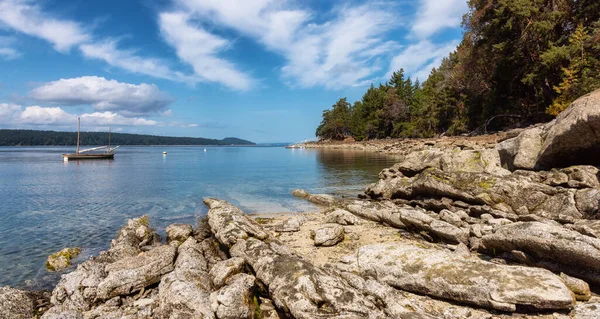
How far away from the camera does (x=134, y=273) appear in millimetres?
9742

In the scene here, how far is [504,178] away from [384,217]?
19.8ft

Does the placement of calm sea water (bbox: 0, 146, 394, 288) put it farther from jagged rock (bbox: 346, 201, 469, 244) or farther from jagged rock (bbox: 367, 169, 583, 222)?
jagged rock (bbox: 367, 169, 583, 222)

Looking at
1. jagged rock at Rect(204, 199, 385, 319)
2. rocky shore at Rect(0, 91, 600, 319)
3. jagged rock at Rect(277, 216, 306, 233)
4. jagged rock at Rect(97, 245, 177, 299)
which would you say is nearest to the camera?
jagged rock at Rect(204, 199, 385, 319)

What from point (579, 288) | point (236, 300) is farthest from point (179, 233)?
point (579, 288)

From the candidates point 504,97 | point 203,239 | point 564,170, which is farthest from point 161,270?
point 504,97

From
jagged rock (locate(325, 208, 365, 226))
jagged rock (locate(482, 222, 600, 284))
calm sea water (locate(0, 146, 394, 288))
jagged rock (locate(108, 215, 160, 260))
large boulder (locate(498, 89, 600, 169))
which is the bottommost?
calm sea water (locate(0, 146, 394, 288))

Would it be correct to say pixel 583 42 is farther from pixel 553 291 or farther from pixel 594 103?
pixel 553 291

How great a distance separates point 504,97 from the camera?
49.8 m

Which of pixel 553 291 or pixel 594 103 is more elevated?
pixel 594 103

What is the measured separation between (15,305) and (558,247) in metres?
14.5

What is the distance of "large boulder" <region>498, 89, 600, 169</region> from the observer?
13.6m

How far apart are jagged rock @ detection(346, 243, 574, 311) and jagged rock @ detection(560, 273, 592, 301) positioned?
561mm

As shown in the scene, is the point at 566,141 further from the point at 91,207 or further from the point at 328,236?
the point at 91,207

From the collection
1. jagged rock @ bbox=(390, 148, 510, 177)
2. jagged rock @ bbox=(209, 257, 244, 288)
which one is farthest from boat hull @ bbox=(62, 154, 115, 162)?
jagged rock @ bbox=(209, 257, 244, 288)
